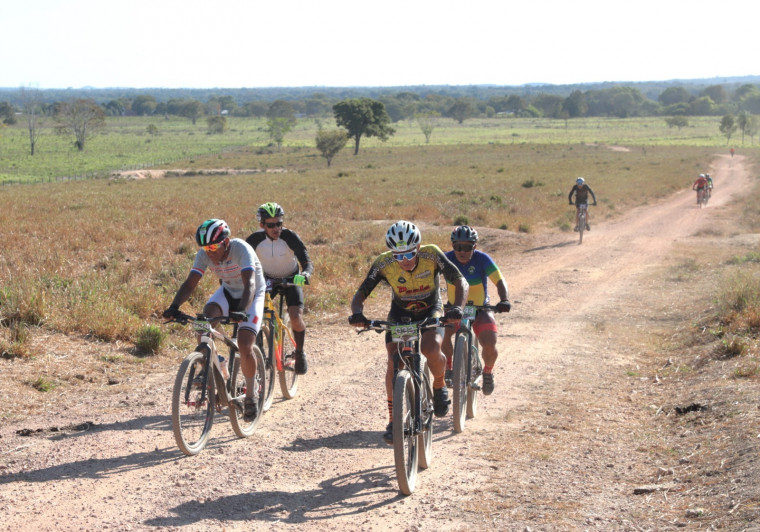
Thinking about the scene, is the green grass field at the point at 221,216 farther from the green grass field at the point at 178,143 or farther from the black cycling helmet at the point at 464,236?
the green grass field at the point at 178,143

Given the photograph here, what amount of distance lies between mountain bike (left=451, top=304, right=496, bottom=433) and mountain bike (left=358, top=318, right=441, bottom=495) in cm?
87

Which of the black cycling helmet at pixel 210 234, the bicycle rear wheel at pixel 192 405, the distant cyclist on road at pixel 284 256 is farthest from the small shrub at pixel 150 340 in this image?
the black cycling helmet at pixel 210 234

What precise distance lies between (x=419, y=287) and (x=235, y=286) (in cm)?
178

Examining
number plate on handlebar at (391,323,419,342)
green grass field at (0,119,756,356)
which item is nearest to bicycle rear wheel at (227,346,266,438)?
number plate on handlebar at (391,323,419,342)

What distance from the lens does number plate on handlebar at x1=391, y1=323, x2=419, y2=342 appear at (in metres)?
6.17

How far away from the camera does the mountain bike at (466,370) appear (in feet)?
24.1

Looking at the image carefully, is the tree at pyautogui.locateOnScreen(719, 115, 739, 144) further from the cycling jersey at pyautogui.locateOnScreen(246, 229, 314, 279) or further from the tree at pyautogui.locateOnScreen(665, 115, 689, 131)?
the cycling jersey at pyautogui.locateOnScreen(246, 229, 314, 279)

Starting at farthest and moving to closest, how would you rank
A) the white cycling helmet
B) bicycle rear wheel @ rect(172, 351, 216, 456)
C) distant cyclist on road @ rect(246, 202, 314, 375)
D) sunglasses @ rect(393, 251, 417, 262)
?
distant cyclist on road @ rect(246, 202, 314, 375) → sunglasses @ rect(393, 251, 417, 262) → the white cycling helmet → bicycle rear wheel @ rect(172, 351, 216, 456)

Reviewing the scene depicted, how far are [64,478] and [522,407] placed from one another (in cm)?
472

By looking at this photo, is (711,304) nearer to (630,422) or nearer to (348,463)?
(630,422)

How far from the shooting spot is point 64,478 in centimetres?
608

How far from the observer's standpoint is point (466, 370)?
24.9ft

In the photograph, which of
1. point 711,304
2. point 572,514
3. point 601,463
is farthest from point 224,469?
point 711,304

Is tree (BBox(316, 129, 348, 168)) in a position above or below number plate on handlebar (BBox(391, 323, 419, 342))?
above
